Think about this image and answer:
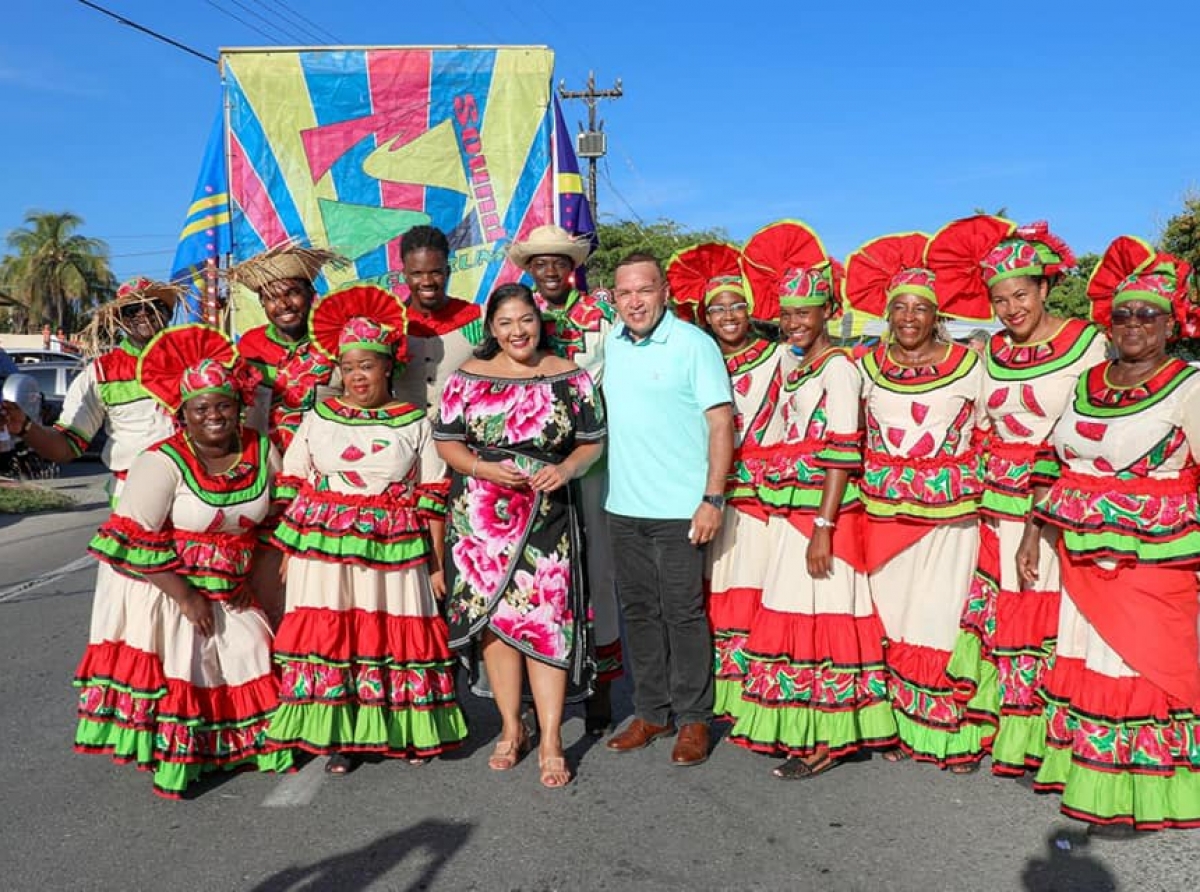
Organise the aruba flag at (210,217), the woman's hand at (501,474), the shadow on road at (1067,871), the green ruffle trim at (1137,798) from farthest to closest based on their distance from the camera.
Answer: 1. the aruba flag at (210,217)
2. the woman's hand at (501,474)
3. the green ruffle trim at (1137,798)
4. the shadow on road at (1067,871)

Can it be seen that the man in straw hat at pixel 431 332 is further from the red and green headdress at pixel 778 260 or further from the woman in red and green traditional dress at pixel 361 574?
the red and green headdress at pixel 778 260

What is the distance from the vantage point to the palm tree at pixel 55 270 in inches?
1817

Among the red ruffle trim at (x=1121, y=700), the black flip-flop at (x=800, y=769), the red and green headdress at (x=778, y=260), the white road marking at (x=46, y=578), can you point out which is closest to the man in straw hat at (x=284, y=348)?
the red and green headdress at (x=778, y=260)

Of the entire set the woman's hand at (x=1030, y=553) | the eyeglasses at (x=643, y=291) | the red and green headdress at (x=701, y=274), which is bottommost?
the woman's hand at (x=1030, y=553)

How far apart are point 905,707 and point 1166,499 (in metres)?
1.31

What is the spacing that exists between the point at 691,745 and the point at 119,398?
2.89 m

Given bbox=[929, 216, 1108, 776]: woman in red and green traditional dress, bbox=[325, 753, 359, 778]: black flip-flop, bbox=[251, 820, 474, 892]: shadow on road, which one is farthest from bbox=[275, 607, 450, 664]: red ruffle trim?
bbox=[929, 216, 1108, 776]: woman in red and green traditional dress

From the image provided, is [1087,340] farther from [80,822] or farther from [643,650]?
[80,822]

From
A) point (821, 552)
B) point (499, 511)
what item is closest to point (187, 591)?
point (499, 511)

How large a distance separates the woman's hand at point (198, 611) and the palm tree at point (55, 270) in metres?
47.1

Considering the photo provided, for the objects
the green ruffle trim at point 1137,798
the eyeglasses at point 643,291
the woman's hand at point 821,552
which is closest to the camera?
the green ruffle trim at point 1137,798

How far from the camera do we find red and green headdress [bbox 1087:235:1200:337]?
138 inches

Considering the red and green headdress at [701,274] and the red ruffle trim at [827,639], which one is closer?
the red ruffle trim at [827,639]

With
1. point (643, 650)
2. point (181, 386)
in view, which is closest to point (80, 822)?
point (181, 386)
